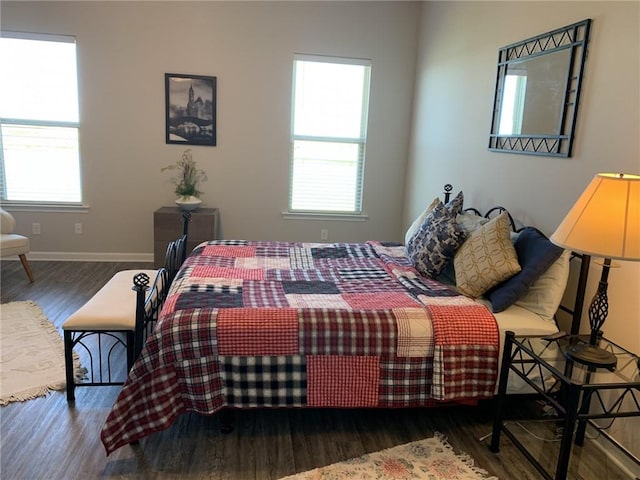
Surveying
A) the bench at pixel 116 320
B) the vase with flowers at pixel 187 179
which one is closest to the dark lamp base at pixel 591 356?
the bench at pixel 116 320

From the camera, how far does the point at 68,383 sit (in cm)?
245

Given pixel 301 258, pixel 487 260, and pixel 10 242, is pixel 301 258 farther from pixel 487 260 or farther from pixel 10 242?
pixel 10 242

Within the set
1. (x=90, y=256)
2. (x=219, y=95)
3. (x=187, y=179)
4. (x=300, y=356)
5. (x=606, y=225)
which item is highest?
(x=219, y=95)

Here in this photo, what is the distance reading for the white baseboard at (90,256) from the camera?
5027 millimetres

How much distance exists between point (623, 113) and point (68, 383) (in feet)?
10.0

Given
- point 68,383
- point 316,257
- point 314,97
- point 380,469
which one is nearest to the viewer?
point 380,469

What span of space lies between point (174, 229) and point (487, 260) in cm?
315

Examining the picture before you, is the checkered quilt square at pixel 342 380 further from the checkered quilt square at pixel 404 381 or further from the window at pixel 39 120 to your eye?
the window at pixel 39 120

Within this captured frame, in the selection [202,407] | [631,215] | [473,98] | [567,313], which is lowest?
[202,407]

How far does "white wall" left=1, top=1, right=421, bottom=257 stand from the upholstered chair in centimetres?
68

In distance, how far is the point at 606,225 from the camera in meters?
1.70

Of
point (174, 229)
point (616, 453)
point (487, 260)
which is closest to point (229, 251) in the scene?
point (174, 229)

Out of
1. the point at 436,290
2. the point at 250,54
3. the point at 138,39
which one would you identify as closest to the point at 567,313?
the point at 436,290

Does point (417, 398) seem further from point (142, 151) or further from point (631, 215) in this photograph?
point (142, 151)
